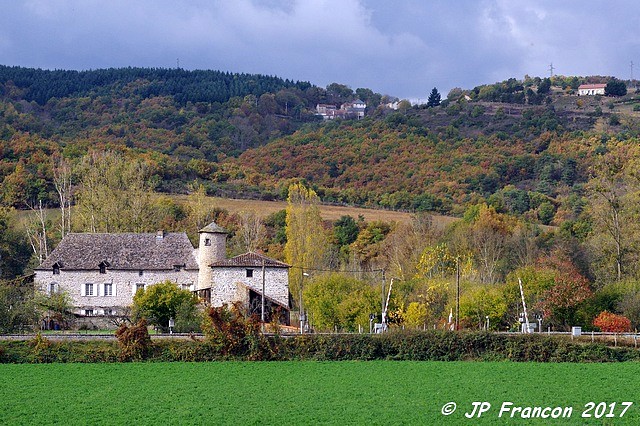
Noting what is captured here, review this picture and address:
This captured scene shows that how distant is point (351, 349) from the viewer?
148 feet

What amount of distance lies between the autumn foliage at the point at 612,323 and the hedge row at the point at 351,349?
902 centimetres

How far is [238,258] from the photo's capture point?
6088cm

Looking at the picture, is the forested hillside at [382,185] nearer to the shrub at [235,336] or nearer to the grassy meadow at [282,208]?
the grassy meadow at [282,208]

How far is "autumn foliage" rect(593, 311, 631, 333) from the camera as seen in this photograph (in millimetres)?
53031

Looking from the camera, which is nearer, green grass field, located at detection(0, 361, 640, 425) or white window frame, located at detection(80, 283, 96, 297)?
green grass field, located at detection(0, 361, 640, 425)

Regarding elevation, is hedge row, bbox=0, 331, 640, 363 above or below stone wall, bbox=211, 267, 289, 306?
below

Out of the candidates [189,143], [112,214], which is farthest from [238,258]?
[189,143]

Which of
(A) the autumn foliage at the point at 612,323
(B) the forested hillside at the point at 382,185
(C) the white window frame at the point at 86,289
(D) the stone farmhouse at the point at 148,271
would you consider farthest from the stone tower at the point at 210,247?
(A) the autumn foliage at the point at 612,323

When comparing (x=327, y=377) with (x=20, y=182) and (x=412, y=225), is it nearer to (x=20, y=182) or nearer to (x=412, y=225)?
(x=412, y=225)

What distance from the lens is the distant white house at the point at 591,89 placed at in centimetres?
17338

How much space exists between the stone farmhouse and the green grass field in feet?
57.3

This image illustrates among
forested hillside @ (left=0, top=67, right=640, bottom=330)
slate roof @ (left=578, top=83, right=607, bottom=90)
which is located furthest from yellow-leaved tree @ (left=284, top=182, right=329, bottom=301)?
slate roof @ (left=578, top=83, right=607, bottom=90)

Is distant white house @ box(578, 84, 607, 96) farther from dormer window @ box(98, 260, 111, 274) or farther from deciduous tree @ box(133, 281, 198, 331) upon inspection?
deciduous tree @ box(133, 281, 198, 331)

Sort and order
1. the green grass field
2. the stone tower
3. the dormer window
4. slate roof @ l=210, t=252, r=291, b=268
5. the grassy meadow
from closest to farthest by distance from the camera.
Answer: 1. the green grass field
2. slate roof @ l=210, t=252, r=291, b=268
3. the stone tower
4. the dormer window
5. the grassy meadow
